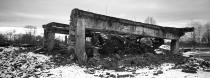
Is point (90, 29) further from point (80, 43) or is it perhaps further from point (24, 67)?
point (24, 67)

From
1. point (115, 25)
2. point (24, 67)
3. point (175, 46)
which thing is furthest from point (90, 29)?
point (175, 46)

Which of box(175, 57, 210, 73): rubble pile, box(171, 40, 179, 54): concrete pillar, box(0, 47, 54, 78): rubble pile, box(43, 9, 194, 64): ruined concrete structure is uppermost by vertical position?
box(43, 9, 194, 64): ruined concrete structure

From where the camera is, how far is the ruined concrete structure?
783 centimetres

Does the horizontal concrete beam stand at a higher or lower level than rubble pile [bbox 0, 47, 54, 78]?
higher

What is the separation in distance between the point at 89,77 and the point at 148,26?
634cm

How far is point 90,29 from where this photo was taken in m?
8.35

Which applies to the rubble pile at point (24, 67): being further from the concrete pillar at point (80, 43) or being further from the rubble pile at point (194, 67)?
the rubble pile at point (194, 67)

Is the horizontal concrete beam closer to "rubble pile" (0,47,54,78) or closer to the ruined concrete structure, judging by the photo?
the ruined concrete structure

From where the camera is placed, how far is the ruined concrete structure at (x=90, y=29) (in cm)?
783

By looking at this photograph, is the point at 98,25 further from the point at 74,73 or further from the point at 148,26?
the point at 148,26

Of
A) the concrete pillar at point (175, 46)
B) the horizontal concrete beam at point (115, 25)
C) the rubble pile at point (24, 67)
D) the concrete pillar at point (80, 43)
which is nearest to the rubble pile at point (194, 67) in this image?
the horizontal concrete beam at point (115, 25)

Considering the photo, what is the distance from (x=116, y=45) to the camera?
960 cm

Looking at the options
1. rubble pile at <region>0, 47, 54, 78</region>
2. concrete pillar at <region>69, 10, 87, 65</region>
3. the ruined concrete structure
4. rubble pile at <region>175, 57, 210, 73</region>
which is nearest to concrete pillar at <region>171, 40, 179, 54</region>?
the ruined concrete structure

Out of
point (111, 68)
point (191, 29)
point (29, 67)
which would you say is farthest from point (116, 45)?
point (191, 29)
